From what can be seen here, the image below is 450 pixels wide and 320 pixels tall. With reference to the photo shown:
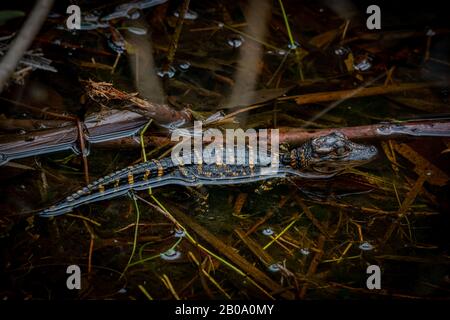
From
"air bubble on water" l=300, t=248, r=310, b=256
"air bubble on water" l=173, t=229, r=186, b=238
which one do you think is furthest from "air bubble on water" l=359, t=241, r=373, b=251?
"air bubble on water" l=173, t=229, r=186, b=238

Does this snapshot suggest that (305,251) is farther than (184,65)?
No

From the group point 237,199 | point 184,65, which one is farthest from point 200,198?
point 184,65

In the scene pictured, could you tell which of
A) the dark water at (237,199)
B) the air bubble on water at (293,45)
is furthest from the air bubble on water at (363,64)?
the air bubble on water at (293,45)

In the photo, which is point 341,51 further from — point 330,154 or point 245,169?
point 245,169

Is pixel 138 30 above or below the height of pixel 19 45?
above

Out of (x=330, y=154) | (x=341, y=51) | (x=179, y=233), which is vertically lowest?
(x=179, y=233)
